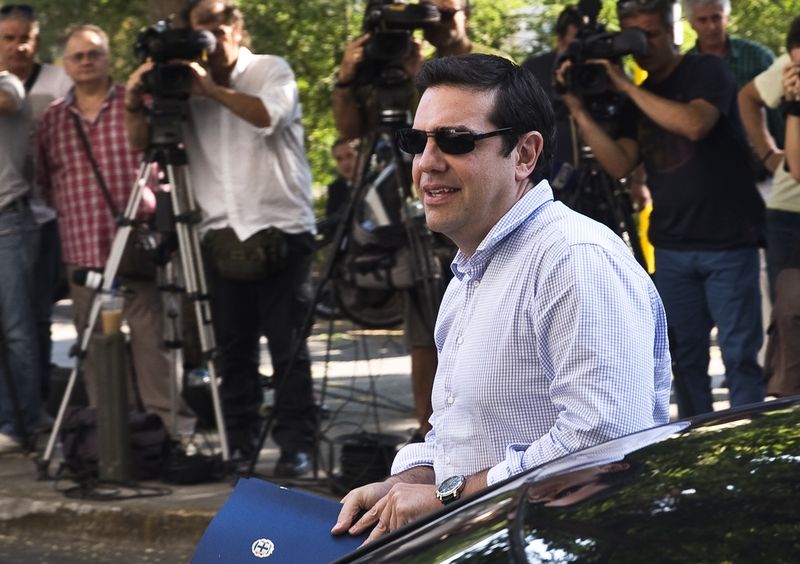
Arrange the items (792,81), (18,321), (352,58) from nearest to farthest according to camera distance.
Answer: (792,81), (352,58), (18,321)

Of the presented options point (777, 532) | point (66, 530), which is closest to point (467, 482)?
point (777, 532)

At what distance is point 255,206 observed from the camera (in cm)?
697

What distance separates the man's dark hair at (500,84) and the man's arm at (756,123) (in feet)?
11.8

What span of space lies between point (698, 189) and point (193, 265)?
85.4 inches

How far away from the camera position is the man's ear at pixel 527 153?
3.02 meters

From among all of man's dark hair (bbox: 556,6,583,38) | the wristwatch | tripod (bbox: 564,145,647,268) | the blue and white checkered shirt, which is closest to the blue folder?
the wristwatch

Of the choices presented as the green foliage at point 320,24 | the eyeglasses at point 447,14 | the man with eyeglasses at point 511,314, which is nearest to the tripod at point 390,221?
the eyeglasses at point 447,14

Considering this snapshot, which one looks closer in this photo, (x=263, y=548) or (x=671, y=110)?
(x=263, y=548)

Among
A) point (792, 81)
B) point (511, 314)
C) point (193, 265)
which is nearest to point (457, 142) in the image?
point (511, 314)

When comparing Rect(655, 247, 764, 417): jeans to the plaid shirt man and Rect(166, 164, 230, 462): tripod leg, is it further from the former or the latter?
the plaid shirt man

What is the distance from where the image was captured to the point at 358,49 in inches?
258

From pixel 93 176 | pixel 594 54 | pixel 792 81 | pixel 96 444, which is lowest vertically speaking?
pixel 96 444

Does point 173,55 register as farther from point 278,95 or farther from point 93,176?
point 93,176

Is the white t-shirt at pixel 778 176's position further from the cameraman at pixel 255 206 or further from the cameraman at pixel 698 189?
the cameraman at pixel 255 206
